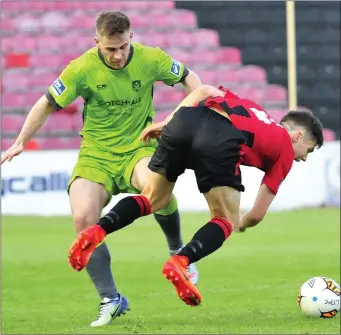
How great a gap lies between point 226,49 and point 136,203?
14.0 m

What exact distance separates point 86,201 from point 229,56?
13.5 meters

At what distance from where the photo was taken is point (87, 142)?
7.04 metres

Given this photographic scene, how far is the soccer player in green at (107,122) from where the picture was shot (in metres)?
6.68

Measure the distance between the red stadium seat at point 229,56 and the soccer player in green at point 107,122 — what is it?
1266cm

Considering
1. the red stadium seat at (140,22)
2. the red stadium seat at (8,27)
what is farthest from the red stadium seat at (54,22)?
the red stadium seat at (140,22)

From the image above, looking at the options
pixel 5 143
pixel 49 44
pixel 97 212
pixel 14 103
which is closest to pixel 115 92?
pixel 97 212

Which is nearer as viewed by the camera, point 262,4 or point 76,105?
point 76,105

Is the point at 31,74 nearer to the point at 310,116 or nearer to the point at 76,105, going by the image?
the point at 76,105

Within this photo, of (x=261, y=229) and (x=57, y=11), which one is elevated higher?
(x=57, y=11)

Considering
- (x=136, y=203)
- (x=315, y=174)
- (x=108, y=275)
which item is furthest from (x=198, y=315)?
(x=315, y=174)

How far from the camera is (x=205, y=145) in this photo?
571cm

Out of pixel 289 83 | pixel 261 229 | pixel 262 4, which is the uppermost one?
pixel 262 4

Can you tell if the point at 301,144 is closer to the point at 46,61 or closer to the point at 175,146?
the point at 175,146

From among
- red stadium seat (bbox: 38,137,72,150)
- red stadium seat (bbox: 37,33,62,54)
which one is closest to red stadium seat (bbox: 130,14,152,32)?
red stadium seat (bbox: 37,33,62,54)
